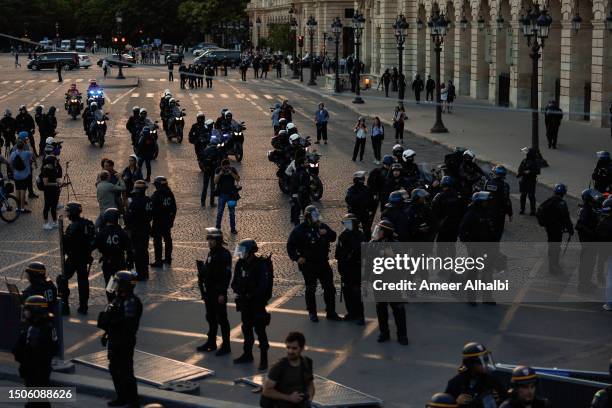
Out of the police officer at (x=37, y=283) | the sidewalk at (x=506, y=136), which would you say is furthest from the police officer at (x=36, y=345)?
the sidewalk at (x=506, y=136)

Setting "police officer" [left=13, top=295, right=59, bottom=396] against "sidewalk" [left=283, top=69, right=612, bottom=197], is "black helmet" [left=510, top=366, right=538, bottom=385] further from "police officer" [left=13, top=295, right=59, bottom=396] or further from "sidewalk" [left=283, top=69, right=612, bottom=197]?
"sidewalk" [left=283, top=69, right=612, bottom=197]

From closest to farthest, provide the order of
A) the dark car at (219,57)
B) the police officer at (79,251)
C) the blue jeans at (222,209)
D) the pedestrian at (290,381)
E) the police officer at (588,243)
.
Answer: the pedestrian at (290,381)
the police officer at (79,251)
the police officer at (588,243)
the blue jeans at (222,209)
the dark car at (219,57)

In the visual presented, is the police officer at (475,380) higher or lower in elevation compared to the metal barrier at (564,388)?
higher

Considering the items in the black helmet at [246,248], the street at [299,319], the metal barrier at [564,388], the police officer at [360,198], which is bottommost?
the street at [299,319]

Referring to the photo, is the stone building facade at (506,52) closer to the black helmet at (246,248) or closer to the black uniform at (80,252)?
the black uniform at (80,252)

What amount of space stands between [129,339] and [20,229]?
11.5 metres

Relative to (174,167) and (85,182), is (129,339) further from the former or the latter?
(174,167)

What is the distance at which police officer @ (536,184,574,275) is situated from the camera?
18453 millimetres

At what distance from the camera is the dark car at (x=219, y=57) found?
284ft

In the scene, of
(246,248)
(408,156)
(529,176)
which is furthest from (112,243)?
(529,176)

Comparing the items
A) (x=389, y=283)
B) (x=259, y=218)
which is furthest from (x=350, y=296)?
(x=259, y=218)

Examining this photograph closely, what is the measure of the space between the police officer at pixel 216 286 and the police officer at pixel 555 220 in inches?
232

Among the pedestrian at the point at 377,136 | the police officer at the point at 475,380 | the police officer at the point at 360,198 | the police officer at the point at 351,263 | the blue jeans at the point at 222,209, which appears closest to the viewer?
the police officer at the point at 475,380

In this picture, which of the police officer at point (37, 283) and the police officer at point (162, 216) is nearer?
the police officer at point (37, 283)
